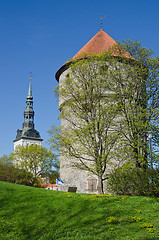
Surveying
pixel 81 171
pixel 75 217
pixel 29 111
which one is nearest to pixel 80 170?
pixel 81 171

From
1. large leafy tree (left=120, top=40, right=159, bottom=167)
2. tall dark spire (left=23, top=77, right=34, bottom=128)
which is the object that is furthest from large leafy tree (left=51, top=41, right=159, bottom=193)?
tall dark spire (left=23, top=77, right=34, bottom=128)

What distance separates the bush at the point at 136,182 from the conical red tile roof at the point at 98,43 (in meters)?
15.0

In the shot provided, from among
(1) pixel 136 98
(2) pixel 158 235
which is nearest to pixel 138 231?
(2) pixel 158 235

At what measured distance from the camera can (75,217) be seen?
10891 mm

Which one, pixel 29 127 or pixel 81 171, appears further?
pixel 29 127

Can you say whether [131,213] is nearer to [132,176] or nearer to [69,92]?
[132,176]

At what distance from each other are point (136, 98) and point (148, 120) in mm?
1994

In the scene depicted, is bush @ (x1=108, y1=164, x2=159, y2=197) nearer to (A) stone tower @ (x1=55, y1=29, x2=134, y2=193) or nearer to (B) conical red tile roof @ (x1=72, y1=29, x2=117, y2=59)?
(A) stone tower @ (x1=55, y1=29, x2=134, y2=193)

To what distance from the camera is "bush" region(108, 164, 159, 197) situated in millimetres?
15664

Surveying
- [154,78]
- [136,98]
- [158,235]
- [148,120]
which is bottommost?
[158,235]

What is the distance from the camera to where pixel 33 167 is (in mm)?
40094

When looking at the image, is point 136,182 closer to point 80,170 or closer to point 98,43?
point 80,170

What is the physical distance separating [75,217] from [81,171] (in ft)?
45.9

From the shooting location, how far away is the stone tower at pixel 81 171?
79.3 ft
